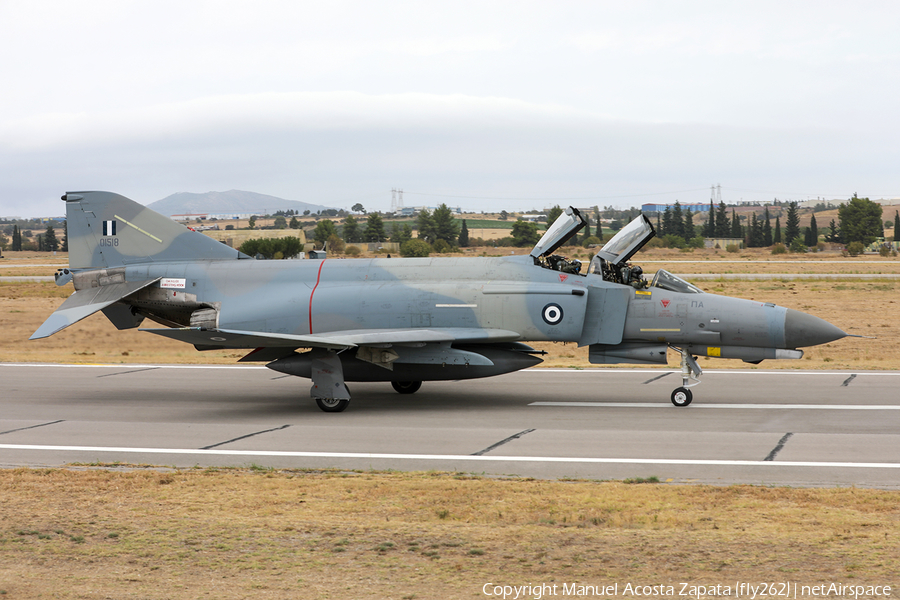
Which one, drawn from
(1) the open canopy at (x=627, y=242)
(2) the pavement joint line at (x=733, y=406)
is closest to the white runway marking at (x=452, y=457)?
(2) the pavement joint line at (x=733, y=406)

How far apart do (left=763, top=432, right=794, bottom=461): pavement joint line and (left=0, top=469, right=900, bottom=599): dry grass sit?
193 centimetres

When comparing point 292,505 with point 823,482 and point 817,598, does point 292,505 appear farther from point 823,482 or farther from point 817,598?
point 823,482

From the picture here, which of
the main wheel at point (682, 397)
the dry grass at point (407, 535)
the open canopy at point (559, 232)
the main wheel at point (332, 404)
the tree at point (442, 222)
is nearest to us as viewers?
the dry grass at point (407, 535)

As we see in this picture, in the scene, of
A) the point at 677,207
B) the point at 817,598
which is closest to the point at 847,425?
the point at 817,598

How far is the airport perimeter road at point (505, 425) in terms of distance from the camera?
1075 cm

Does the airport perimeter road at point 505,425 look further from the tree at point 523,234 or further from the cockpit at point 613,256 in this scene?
the tree at point 523,234

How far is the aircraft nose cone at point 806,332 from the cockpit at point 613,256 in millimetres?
1782

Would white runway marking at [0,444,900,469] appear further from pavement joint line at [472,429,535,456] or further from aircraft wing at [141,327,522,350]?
aircraft wing at [141,327,522,350]

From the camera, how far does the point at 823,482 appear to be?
9516mm


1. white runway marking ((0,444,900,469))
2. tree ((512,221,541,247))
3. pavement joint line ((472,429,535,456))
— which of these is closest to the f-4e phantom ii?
pavement joint line ((472,429,535,456))

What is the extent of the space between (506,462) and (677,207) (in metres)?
131

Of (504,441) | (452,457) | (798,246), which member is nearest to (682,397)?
(504,441)

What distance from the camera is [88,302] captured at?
1678 centimetres

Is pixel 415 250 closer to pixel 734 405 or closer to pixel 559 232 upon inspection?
pixel 559 232
